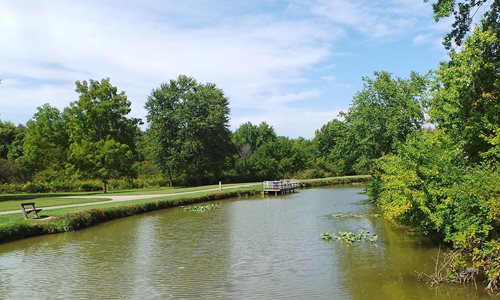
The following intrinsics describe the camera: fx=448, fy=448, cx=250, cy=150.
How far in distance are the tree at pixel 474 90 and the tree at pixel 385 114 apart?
1576cm

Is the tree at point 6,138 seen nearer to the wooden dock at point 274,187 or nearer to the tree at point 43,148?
the tree at point 43,148

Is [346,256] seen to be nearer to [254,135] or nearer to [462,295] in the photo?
[462,295]

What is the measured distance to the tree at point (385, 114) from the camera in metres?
30.2

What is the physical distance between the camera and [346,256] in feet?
51.3

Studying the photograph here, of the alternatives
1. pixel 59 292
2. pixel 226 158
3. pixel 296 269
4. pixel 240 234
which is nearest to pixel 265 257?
pixel 296 269

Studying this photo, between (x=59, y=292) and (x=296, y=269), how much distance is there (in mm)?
6809

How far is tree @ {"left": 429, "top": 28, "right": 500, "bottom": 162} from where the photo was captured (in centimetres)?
1268

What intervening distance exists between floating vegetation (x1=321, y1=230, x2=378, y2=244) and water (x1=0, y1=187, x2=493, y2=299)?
39 cm

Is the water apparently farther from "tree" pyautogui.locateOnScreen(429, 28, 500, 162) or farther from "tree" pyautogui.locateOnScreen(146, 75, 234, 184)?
"tree" pyautogui.locateOnScreen(146, 75, 234, 184)

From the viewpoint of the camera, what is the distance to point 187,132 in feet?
201

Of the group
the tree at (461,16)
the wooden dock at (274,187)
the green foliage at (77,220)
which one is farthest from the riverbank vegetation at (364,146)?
the green foliage at (77,220)

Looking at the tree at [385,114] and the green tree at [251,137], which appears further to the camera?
the green tree at [251,137]

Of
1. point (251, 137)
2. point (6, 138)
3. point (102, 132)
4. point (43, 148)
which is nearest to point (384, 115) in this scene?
point (102, 132)

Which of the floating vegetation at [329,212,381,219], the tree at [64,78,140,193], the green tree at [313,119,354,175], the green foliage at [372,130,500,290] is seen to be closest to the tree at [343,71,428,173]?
the floating vegetation at [329,212,381,219]
